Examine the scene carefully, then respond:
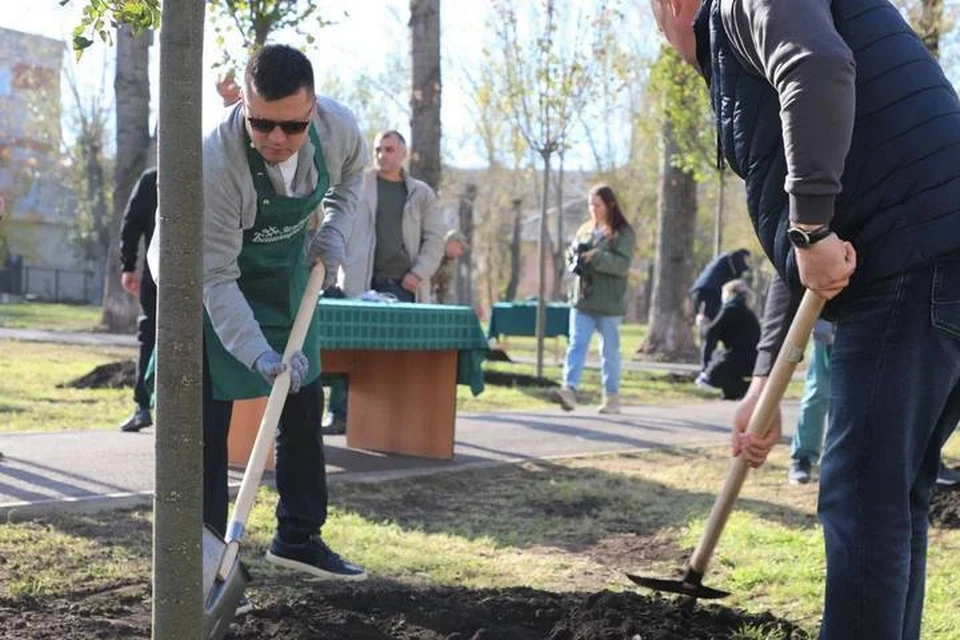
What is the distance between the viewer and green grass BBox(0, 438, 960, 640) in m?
4.39

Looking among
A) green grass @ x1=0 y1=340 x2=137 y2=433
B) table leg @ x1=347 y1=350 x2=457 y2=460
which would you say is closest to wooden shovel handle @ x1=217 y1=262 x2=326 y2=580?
table leg @ x1=347 y1=350 x2=457 y2=460

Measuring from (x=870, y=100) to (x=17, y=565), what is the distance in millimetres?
3252

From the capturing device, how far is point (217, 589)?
3.45 m

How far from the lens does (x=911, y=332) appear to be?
2672 millimetres

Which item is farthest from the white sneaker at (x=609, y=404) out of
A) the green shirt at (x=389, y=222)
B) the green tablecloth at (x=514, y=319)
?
the green tablecloth at (x=514, y=319)

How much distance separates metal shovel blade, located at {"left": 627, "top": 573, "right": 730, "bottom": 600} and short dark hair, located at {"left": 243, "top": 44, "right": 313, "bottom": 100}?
71.8 inches

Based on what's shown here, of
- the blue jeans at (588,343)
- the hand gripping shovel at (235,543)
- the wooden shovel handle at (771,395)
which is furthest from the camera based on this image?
the blue jeans at (588,343)

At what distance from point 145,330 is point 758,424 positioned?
16.4 ft

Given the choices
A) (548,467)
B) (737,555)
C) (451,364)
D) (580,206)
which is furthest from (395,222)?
(580,206)

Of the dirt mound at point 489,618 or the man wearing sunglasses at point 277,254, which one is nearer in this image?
the dirt mound at point 489,618

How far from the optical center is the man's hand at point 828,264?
103 inches

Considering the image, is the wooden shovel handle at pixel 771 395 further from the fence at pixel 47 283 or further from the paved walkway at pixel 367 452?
the fence at pixel 47 283

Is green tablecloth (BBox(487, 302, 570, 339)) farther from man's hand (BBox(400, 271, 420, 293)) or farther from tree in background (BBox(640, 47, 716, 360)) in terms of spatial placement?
man's hand (BBox(400, 271, 420, 293))

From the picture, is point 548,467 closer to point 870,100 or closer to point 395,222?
point 395,222
